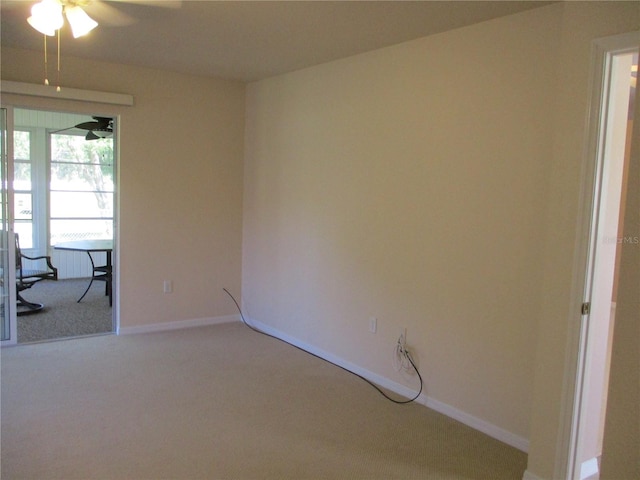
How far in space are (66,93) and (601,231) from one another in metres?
4.11

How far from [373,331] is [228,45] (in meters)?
2.39

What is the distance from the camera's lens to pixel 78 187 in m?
7.21

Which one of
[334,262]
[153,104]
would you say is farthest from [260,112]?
[334,262]

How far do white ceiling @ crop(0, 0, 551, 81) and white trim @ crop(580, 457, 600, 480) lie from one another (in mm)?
2385

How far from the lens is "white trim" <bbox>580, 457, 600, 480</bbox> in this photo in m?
2.48

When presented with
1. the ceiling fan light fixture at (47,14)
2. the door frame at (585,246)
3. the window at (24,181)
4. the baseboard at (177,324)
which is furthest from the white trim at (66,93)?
the door frame at (585,246)

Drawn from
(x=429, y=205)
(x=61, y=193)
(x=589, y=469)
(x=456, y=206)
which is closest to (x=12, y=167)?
(x=61, y=193)

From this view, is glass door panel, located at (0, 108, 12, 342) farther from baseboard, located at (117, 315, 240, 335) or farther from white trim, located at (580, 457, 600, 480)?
white trim, located at (580, 457, 600, 480)

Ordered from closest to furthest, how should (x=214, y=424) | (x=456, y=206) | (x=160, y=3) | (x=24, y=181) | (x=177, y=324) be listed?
(x=160, y=3)
(x=214, y=424)
(x=456, y=206)
(x=177, y=324)
(x=24, y=181)

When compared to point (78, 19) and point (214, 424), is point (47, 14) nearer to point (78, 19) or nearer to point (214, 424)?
point (78, 19)

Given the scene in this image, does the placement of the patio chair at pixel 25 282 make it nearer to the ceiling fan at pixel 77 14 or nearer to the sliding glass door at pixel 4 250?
the sliding glass door at pixel 4 250

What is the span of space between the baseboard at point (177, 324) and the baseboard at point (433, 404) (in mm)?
922

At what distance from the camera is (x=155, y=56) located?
4.10 metres

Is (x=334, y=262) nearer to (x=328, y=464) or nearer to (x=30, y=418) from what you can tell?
(x=328, y=464)
